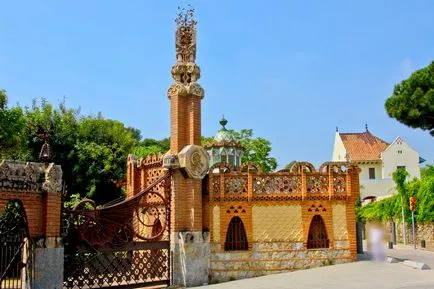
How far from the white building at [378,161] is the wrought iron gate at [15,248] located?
45.6 meters

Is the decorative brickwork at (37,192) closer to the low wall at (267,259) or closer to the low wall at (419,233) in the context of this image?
the low wall at (267,259)

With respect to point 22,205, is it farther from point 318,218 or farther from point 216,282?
point 318,218

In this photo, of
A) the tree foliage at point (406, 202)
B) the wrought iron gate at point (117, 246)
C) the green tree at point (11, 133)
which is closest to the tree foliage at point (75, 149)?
the green tree at point (11, 133)

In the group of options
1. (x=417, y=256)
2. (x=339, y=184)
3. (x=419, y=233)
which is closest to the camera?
(x=339, y=184)

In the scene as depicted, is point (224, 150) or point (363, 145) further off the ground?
point (363, 145)

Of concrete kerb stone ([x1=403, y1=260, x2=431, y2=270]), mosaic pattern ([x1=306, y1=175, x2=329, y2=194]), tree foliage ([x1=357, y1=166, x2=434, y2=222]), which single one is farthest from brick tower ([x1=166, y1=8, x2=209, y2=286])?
tree foliage ([x1=357, y1=166, x2=434, y2=222])

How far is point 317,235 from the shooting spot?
16344mm

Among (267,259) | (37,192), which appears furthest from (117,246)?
(267,259)

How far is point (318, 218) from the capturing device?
16406 millimetres

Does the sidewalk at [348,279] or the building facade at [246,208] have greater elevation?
the building facade at [246,208]

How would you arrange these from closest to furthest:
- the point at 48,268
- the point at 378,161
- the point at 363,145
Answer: the point at 48,268 < the point at 378,161 < the point at 363,145

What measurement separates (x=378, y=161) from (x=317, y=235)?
138 feet

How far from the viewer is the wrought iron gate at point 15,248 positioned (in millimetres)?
12062

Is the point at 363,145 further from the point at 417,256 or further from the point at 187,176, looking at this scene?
the point at 187,176
